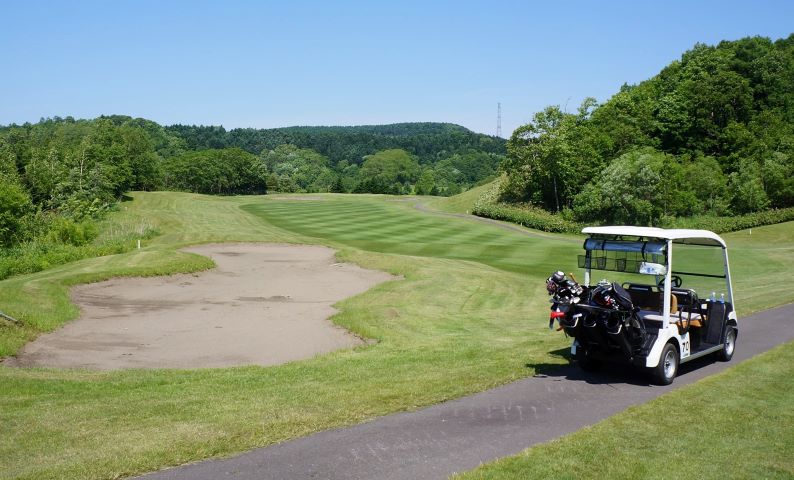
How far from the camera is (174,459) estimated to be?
769 centimetres

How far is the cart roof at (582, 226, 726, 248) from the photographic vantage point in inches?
470

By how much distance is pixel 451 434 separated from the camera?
8906 mm

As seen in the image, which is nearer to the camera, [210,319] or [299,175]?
[210,319]

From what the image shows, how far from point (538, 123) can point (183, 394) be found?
74904mm

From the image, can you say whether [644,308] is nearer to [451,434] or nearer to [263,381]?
[451,434]

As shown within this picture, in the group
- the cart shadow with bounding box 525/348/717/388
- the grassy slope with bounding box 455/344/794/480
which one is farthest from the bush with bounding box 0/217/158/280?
the grassy slope with bounding box 455/344/794/480

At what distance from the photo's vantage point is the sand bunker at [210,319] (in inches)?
664

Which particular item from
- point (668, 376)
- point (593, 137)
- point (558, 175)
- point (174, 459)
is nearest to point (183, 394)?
point (174, 459)

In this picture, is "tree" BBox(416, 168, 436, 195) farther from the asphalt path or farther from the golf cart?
the asphalt path

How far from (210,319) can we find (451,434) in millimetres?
15103

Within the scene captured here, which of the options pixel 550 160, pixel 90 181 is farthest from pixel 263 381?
pixel 90 181

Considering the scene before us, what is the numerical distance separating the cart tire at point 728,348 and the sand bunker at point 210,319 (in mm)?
9777

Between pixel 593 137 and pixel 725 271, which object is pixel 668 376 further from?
pixel 593 137

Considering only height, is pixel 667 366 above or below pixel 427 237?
above
